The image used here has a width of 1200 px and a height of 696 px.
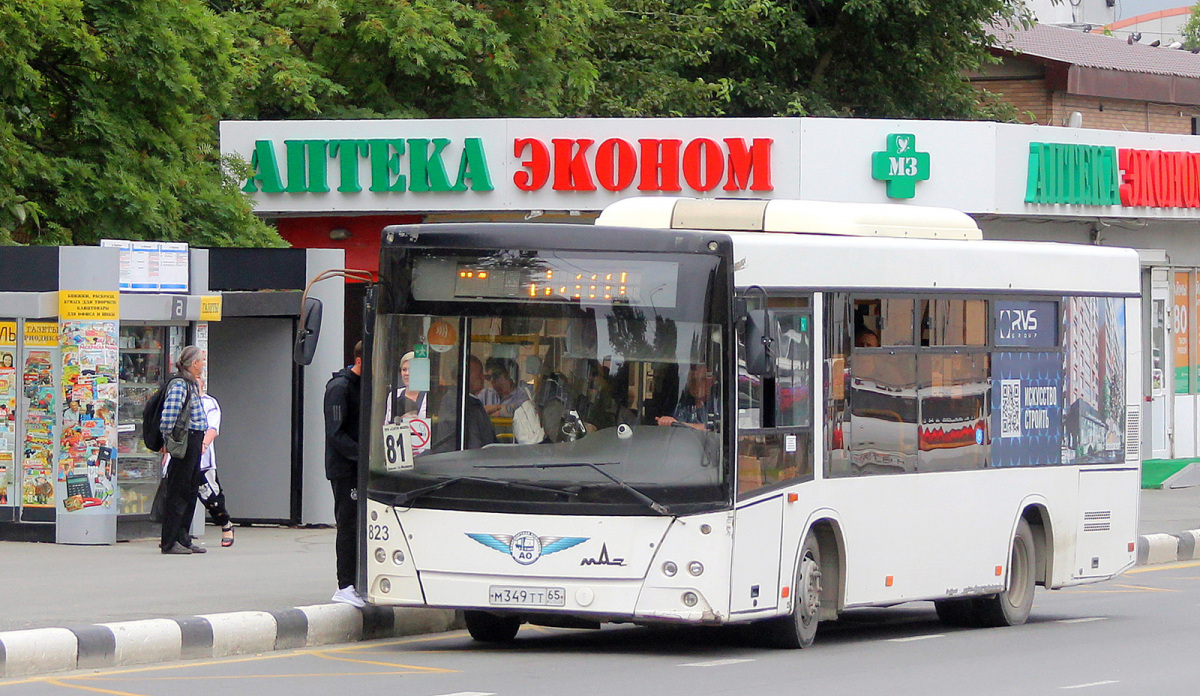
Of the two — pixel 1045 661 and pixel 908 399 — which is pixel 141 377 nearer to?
pixel 908 399

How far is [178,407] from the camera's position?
50.5 feet

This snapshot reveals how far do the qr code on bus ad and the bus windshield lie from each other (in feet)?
10.6

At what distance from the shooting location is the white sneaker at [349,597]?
11789 mm

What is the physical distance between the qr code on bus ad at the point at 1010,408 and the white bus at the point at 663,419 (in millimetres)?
690

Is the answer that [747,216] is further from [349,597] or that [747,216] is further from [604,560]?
[349,597]

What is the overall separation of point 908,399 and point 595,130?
1159 centimetres

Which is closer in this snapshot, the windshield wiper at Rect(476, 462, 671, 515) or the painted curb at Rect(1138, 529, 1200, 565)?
the windshield wiper at Rect(476, 462, 671, 515)

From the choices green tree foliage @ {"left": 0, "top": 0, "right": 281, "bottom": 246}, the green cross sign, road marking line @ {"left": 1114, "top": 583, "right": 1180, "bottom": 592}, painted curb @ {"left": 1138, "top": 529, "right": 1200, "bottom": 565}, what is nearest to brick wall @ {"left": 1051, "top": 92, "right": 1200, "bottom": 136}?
the green cross sign

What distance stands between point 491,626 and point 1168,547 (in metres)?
10.0

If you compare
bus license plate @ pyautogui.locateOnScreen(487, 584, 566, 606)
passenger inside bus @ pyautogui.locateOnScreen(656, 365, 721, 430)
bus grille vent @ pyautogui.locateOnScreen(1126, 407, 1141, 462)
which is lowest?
bus license plate @ pyautogui.locateOnScreen(487, 584, 566, 606)

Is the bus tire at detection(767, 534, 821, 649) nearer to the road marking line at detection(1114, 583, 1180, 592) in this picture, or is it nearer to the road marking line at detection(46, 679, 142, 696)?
the road marking line at detection(46, 679, 142, 696)

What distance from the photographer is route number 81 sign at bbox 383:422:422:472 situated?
425 inches

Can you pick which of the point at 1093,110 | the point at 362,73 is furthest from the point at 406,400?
the point at 1093,110

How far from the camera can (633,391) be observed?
10.4m
